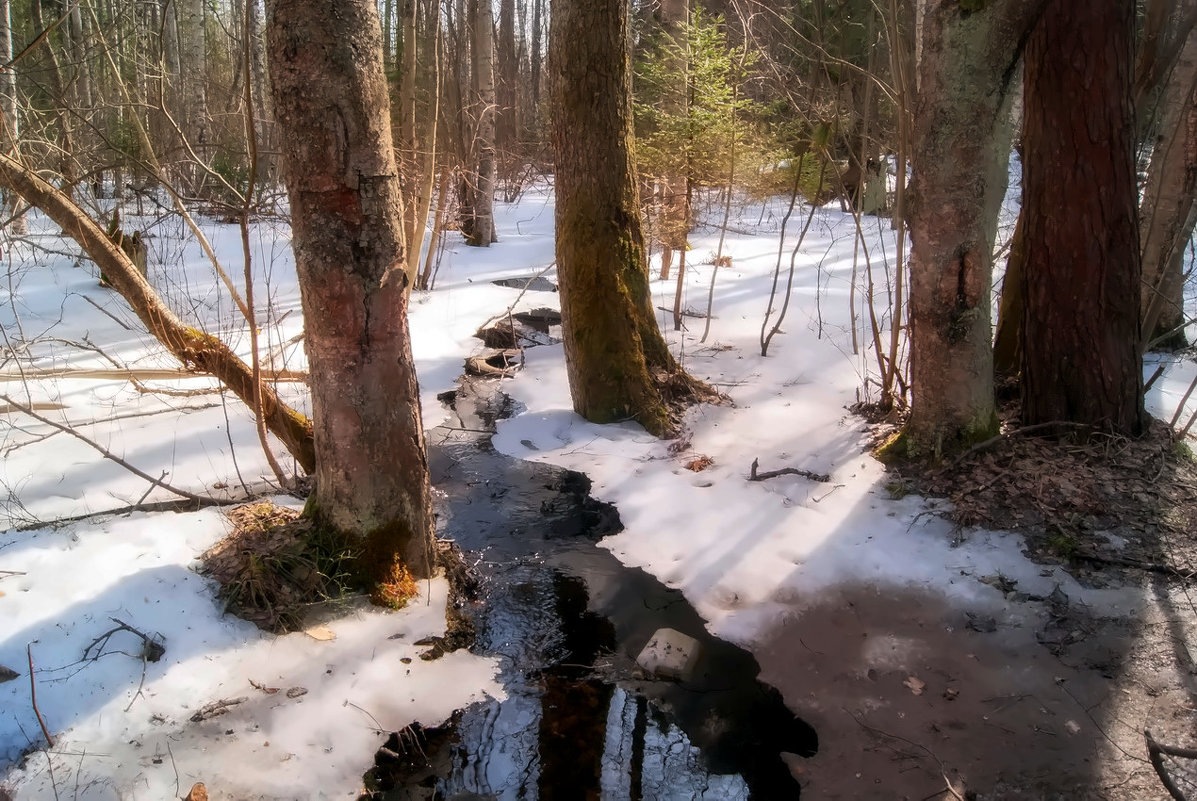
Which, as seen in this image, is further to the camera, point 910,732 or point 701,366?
point 701,366

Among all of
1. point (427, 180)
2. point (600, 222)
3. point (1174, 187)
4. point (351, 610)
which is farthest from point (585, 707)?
point (1174, 187)

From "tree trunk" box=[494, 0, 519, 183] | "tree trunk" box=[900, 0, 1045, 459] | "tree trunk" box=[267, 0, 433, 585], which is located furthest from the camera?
"tree trunk" box=[494, 0, 519, 183]

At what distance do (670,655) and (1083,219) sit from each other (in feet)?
12.5

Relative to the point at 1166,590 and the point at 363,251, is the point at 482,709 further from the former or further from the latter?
the point at 1166,590

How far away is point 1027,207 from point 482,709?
4619 millimetres

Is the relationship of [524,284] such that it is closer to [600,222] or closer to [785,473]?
[600,222]

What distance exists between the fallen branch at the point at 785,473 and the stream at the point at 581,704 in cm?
111

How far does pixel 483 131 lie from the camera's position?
47.6 feet

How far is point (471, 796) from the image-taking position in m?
3.09

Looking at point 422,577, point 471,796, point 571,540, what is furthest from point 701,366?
point 471,796

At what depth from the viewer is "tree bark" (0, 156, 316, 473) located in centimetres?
406

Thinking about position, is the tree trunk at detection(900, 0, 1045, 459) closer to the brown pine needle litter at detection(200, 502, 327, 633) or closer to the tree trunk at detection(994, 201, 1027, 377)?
the tree trunk at detection(994, 201, 1027, 377)

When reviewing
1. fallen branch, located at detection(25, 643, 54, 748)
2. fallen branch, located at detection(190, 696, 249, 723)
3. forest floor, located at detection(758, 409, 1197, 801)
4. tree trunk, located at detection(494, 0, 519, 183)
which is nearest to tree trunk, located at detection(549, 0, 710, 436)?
forest floor, located at detection(758, 409, 1197, 801)

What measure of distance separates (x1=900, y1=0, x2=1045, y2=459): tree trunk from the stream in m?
2.30
